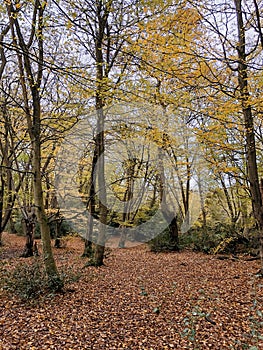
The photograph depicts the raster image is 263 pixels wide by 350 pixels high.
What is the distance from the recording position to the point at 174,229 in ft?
34.4

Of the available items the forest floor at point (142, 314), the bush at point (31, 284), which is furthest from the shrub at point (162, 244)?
the bush at point (31, 284)

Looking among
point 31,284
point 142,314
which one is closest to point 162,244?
point 31,284

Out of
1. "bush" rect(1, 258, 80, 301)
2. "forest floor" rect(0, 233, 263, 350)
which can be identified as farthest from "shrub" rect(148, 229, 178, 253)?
"bush" rect(1, 258, 80, 301)

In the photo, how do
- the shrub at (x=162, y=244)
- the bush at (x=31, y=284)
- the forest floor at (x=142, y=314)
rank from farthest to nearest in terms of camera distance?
1. the shrub at (x=162, y=244)
2. the bush at (x=31, y=284)
3. the forest floor at (x=142, y=314)

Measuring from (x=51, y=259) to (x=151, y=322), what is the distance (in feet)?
7.31

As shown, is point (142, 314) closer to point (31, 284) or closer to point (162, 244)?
point (31, 284)

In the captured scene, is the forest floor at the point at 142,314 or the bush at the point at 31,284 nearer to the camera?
the forest floor at the point at 142,314

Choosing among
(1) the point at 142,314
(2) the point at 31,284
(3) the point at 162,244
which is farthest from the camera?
(3) the point at 162,244

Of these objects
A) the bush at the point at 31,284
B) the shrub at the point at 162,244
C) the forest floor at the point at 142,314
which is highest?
the bush at the point at 31,284

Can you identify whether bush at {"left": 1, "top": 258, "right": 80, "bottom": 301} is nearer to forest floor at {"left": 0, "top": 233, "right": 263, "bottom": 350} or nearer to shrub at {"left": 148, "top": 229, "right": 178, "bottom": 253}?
forest floor at {"left": 0, "top": 233, "right": 263, "bottom": 350}

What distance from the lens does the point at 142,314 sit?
3799mm

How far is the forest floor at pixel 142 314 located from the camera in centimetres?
303

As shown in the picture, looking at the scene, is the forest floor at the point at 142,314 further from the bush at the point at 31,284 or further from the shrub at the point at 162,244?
the shrub at the point at 162,244

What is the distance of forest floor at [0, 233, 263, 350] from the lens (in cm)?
303
